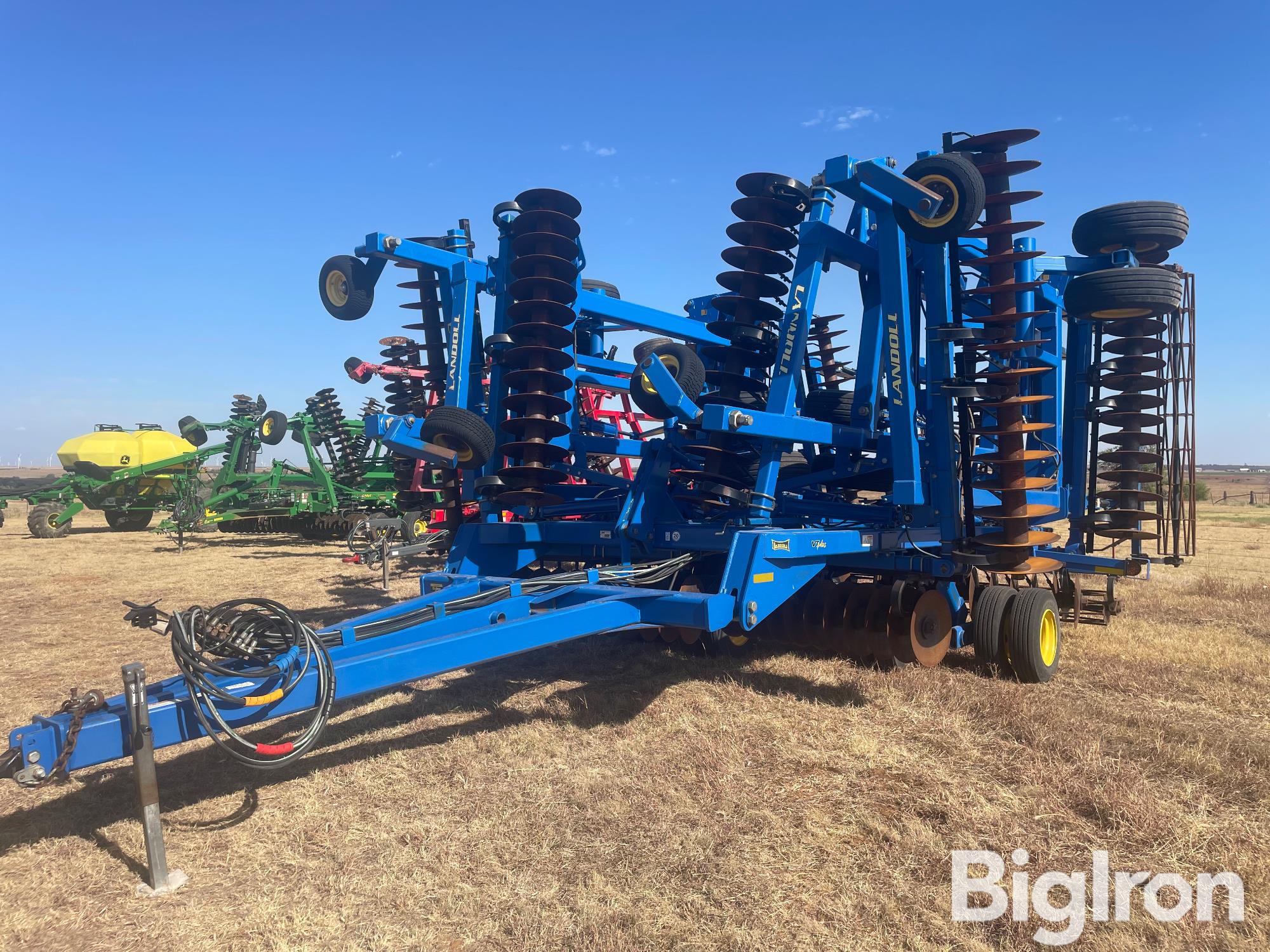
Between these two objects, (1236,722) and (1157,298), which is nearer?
(1236,722)

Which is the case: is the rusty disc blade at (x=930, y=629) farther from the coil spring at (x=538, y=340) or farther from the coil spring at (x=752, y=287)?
the coil spring at (x=538, y=340)

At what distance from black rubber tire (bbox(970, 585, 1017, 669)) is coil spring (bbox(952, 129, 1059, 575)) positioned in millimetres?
403

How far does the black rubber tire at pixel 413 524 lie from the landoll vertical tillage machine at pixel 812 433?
763 centimetres

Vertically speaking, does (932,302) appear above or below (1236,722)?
above

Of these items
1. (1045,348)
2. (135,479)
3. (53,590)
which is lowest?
(53,590)

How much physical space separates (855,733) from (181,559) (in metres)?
15.1

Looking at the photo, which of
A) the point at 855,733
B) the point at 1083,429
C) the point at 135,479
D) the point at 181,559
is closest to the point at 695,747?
the point at 855,733

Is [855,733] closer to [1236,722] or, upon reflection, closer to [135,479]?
[1236,722]

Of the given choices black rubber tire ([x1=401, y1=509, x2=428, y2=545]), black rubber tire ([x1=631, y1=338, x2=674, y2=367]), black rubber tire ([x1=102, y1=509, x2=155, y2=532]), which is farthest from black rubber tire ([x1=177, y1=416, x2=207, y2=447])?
black rubber tire ([x1=631, y1=338, x2=674, y2=367])

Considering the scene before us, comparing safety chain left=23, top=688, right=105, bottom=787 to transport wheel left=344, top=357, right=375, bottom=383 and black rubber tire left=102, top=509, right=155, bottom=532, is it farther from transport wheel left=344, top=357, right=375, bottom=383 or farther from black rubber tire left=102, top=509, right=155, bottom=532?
black rubber tire left=102, top=509, right=155, bottom=532

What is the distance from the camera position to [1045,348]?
28.5ft

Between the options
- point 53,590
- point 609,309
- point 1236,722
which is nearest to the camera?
point 1236,722

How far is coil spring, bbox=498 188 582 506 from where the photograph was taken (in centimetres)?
690

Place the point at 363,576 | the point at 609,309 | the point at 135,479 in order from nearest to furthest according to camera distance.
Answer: the point at 609,309 < the point at 363,576 < the point at 135,479
